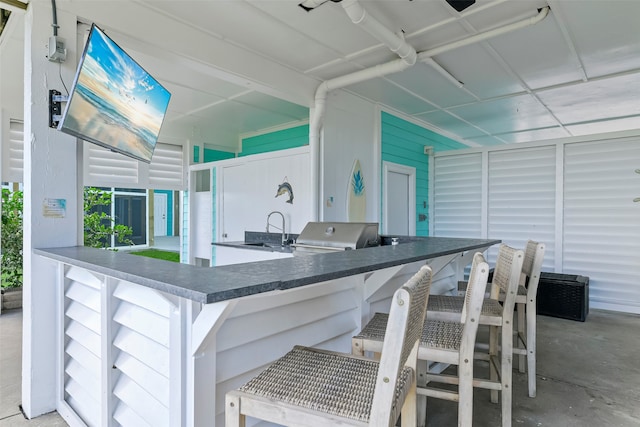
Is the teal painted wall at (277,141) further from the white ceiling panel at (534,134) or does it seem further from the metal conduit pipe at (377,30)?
the white ceiling panel at (534,134)

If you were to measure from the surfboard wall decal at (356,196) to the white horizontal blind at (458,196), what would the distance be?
7.18 ft

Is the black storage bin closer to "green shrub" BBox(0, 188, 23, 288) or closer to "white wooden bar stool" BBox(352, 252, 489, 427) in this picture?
"white wooden bar stool" BBox(352, 252, 489, 427)

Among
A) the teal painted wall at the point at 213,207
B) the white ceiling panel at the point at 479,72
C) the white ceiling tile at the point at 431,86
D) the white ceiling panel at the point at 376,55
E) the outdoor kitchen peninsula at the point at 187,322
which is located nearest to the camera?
the outdoor kitchen peninsula at the point at 187,322

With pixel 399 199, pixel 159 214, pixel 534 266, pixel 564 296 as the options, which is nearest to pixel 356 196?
pixel 399 199

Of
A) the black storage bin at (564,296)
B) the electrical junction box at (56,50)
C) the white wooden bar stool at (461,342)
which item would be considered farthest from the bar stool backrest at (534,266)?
the electrical junction box at (56,50)

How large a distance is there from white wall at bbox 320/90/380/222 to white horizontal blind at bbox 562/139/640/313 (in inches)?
113

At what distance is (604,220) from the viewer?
16.6ft

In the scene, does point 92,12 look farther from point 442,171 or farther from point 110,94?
point 442,171

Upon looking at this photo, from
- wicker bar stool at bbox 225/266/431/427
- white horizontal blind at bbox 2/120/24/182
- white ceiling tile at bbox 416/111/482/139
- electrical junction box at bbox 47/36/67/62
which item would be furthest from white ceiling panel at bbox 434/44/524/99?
white horizontal blind at bbox 2/120/24/182

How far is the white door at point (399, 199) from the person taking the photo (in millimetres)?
5465

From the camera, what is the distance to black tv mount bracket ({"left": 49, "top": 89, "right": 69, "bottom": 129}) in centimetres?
219

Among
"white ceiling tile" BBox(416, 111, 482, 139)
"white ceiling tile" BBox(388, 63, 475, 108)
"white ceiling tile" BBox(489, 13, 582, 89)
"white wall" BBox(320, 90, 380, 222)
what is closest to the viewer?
"white ceiling tile" BBox(489, 13, 582, 89)

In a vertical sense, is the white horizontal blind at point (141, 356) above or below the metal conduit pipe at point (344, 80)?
below

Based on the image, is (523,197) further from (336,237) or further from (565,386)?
(336,237)
